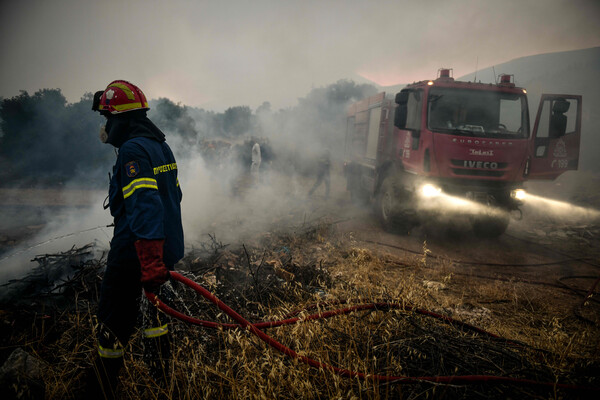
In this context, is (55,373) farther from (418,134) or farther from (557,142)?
(557,142)

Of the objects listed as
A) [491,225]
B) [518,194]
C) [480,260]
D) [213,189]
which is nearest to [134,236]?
[480,260]

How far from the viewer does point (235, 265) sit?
4.12 meters

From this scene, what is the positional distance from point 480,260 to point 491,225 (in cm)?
149

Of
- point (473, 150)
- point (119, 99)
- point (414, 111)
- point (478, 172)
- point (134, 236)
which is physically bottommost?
point (134, 236)

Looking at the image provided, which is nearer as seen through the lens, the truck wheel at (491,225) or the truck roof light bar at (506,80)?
the truck roof light bar at (506,80)

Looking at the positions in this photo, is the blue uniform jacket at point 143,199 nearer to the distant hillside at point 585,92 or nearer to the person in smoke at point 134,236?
the person in smoke at point 134,236

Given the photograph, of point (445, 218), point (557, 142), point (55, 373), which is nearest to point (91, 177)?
point (55, 373)

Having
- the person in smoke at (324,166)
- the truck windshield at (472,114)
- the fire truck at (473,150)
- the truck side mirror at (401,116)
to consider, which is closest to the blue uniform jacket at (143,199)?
the fire truck at (473,150)

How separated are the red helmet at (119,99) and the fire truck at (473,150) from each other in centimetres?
518

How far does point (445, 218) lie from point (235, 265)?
506 centimetres

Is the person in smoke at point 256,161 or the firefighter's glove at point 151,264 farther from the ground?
the person in smoke at point 256,161

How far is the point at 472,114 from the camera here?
587 centimetres

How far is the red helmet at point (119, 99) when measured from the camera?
207 cm

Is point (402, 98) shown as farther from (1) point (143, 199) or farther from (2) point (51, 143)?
(2) point (51, 143)
